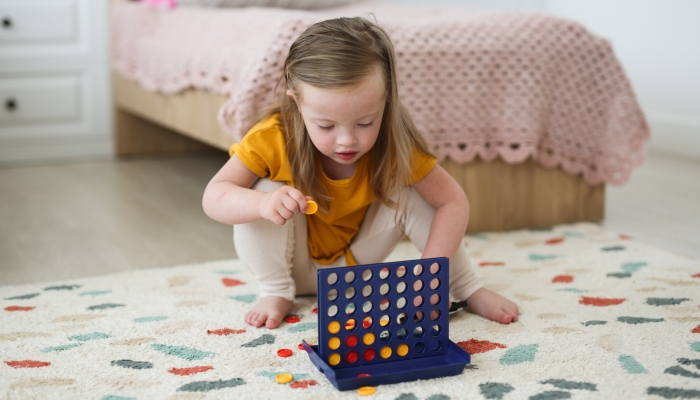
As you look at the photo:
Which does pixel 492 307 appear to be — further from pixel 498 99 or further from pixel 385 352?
pixel 498 99

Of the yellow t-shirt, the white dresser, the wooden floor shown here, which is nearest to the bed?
the wooden floor

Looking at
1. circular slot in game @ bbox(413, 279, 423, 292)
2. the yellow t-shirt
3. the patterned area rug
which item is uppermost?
the yellow t-shirt

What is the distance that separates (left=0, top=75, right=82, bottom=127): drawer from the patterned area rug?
145 cm

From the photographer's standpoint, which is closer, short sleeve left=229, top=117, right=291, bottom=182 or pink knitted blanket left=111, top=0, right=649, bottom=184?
short sleeve left=229, top=117, right=291, bottom=182

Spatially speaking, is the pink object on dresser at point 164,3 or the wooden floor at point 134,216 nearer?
the wooden floor at point 134,216

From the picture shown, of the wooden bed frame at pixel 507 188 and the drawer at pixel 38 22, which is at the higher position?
the drawer at pixel 38 22

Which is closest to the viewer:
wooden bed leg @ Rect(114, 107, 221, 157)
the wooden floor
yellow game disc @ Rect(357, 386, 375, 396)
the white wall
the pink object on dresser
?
yellow game disc @ Rect(357, 386, 375, 396)

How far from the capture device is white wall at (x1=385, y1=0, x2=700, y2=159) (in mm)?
2572

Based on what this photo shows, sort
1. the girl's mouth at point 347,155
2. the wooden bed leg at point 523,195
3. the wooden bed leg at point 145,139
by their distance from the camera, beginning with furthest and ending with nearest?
the wooden bed leg at point 145,139
the wooden bed leg at point 523,195
the girl's mouth at point 347,155

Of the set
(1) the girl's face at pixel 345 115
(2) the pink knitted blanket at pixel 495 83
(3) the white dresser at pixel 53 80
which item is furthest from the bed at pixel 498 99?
(3) the white dresser at pixel 53 80

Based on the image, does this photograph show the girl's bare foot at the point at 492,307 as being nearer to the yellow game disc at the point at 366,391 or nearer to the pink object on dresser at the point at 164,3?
the yellow game disc at the point at 366,391

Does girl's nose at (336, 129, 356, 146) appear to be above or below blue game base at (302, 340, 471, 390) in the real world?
above

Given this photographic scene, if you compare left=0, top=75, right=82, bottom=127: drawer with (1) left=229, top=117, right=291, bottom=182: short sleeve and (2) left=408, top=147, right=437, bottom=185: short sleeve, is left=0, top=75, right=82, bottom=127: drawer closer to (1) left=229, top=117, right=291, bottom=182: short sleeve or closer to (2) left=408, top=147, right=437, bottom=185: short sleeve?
(1) left=229, top=117, right=291, bottom=182: short sleeve

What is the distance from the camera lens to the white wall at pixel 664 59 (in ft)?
8.44
